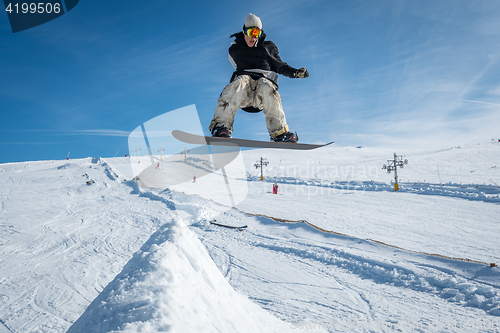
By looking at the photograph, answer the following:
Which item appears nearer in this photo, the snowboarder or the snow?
the snow

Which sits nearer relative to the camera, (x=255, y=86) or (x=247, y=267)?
(x=255, y=86)

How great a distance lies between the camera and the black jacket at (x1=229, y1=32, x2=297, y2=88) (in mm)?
2094

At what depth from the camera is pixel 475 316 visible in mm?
3625

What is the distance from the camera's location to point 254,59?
83.0 inches

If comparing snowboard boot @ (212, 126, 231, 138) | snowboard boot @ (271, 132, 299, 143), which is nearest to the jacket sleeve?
snowboard boot @ (271, 132, 299, 143)

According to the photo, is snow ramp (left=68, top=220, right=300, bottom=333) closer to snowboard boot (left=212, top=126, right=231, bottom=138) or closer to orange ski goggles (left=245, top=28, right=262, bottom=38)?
snowboard boot (left=212, top=126, right=231, bottom=138)

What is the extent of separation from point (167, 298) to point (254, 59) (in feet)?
6.38

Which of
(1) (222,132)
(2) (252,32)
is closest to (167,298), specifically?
(1) (222,132)

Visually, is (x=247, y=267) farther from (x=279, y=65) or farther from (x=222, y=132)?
(x=279, y=65)

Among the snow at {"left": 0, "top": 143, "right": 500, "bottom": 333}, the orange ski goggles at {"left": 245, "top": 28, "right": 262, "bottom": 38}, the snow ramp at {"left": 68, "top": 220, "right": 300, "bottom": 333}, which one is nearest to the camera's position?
the snow ramp at {"left": 68, "top": 220, "right": 300, "bottom": 333}

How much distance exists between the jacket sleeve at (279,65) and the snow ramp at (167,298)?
1.76 m

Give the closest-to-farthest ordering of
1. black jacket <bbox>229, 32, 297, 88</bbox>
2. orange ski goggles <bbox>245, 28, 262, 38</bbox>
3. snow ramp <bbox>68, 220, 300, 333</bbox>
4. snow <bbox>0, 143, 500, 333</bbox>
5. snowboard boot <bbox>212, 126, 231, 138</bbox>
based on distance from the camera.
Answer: snow ramp <bbox>68, 220, 300, 333</bbox>
snow <bbox>0, 143, 500, 333</bbox>
orange ski goggles <bbox>245, 28, 262, 38</bbox>
snowboard boot <bbox>212, 126, 231, 138</bbox>
black jacket <bbox>229, 32, 297, 88</bbox>

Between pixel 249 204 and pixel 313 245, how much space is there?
6.73 meters

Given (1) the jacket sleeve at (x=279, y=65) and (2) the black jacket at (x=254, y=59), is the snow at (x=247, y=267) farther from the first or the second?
(1) the jacket sleeve at (x=279, y=65)
